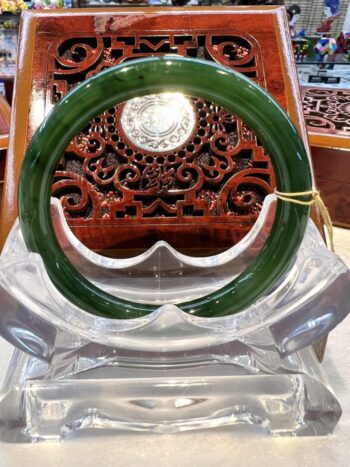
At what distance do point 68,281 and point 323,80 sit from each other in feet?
4.89

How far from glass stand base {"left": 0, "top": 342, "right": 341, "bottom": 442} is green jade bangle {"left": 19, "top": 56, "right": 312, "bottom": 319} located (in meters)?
0.07

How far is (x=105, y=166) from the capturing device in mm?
764

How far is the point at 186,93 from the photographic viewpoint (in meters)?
0.51

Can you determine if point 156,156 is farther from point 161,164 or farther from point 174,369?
point 174,369

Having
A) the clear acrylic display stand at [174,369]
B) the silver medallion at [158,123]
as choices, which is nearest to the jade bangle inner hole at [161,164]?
the silver medallion at [158,123]

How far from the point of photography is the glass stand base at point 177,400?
533mm

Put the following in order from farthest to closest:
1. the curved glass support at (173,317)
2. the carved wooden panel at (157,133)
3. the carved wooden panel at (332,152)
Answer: the carved wooden panel at (332,152) → the carved wooden panel at (157,133) → the curved glass support at (173,317)

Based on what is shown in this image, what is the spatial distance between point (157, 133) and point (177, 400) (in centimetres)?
42

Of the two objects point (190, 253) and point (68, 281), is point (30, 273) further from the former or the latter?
point (190, 253)

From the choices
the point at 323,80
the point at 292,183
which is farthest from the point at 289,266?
the point at 323,80

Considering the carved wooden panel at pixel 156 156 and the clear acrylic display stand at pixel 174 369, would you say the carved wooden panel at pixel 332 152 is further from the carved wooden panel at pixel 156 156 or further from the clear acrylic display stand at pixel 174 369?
the clear acrylic display stand at pixel 174 369

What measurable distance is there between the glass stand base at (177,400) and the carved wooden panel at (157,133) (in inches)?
9.9

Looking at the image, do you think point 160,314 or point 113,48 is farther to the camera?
point 113,48

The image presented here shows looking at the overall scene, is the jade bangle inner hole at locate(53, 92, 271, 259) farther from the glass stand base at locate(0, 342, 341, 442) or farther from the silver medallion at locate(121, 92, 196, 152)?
the glass stand base at locate(0, 342, 341, 442)
